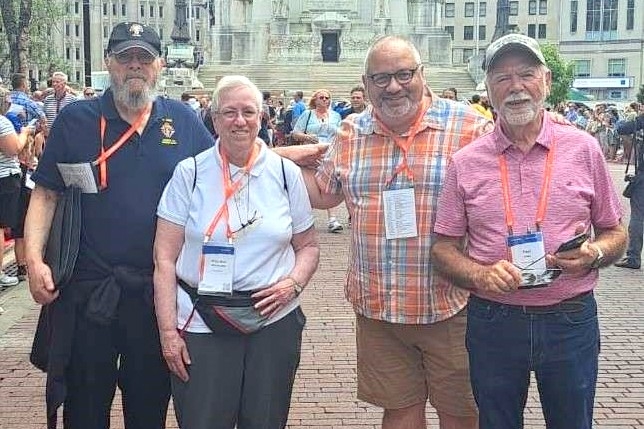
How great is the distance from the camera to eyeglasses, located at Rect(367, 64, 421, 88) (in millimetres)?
4422

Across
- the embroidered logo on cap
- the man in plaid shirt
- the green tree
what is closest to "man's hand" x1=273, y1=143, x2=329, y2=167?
the man in plaid shirt

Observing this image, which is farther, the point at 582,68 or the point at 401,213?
the point at 582,68

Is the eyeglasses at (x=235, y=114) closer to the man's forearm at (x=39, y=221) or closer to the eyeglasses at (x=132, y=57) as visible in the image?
the eyeglasses at (x=132, y=57)

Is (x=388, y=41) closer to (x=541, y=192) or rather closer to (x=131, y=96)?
(x=541, y=192)

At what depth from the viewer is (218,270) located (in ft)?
13.8

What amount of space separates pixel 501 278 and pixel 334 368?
3940mm

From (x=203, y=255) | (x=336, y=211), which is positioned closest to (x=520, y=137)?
(x=203, y=255)

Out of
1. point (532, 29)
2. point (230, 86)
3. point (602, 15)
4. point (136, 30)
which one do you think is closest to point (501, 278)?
point (230, 86)

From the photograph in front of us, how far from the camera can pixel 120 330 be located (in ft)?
15.3

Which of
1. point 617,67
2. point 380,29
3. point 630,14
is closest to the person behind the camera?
point 380,29

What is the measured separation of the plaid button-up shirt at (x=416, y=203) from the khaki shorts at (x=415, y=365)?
0.31 feet

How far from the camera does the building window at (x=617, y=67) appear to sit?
327 ft

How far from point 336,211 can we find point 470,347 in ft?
43.8

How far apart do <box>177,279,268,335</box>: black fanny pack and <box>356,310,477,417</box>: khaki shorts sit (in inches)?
31.5
